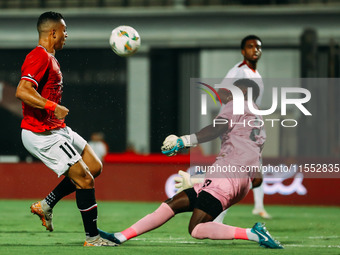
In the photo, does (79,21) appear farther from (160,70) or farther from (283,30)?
(283,30)

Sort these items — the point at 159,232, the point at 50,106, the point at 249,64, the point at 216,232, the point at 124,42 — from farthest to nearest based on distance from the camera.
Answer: the point at 249,64, the point at 159,232, the point at 124,42, the point at 50,106, the point at 216,232

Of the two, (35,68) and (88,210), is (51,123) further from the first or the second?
(88,210)

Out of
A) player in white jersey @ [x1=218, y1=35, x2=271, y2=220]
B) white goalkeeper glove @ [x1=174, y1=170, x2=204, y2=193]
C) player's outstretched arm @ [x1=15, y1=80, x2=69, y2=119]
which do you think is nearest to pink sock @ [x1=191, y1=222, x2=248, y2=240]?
white goalkeeper glove @ [x1=174, y1=170, x2=204, y2=193]

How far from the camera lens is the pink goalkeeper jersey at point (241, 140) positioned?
6.50m

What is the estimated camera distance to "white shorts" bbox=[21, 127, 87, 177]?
21.8 ft

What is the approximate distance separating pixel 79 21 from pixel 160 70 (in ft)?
8.55

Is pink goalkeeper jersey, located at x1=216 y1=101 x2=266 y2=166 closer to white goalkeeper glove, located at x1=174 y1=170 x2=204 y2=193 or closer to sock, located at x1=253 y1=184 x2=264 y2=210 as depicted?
white goalkeeper glove, located at x1=174 y1=170 x2=204 y2=193

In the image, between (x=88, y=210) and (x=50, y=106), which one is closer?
(x=50, y=106)

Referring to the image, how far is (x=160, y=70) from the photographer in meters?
21.3

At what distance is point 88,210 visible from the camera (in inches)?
262

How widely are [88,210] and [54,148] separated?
61 centimetres

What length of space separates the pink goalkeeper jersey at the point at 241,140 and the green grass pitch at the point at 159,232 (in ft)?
2.52

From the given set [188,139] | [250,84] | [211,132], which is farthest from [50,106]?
[250,84]

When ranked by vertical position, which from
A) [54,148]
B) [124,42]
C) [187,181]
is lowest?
[187,181]
